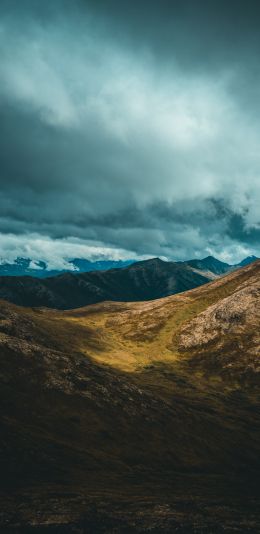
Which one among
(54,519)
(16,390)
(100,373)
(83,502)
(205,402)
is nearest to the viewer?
(54,519)

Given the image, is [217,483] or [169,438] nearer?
[217,483]

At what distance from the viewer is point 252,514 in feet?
191

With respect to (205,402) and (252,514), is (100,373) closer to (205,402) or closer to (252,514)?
(205,402)

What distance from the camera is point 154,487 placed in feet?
225

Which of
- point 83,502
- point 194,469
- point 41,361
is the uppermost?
point 41,361

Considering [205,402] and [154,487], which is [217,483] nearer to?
[154,487]

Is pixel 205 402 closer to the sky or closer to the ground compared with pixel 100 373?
closer to the ground

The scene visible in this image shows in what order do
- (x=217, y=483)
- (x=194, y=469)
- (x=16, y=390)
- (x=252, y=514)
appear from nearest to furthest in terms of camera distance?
(x=252, y=514) → (x=217, y=483) → (x=194, y=469) → (x=16, y=390)

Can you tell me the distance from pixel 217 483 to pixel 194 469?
383 inches

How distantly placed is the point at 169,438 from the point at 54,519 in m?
60.2

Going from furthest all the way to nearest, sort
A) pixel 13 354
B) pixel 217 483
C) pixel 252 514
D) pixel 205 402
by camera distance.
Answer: pixel 205 402
pixel 13 354
pixel 217 483
pixel 252 514

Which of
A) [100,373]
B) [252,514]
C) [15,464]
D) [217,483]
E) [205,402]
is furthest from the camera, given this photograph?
[205,402]

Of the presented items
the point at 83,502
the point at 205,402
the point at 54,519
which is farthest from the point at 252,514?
the point at 205,402

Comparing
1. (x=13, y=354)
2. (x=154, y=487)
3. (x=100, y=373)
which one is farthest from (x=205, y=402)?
(x=154, y=487)
